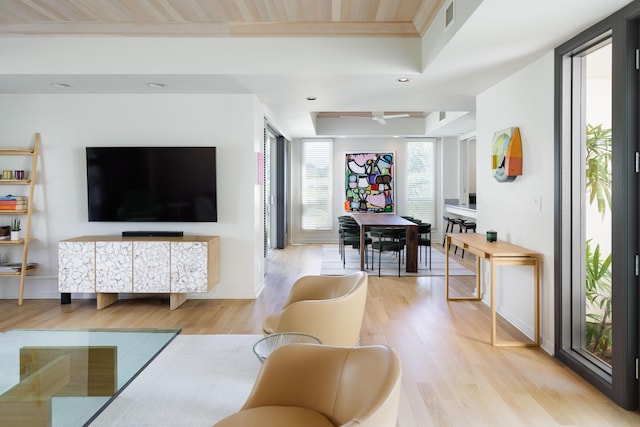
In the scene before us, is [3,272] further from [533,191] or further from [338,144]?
[338,144]

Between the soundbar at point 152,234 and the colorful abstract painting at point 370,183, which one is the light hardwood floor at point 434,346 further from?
the colorful abstract painting at point 370,183

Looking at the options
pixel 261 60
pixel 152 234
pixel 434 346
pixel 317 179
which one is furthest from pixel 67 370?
pixel 317 179

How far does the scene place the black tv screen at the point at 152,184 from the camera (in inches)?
198

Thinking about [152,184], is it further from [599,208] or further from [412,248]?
[599,208]

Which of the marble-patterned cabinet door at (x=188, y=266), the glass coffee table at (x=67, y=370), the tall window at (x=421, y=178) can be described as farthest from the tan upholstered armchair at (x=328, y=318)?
the tall window at (x=421, y=178)

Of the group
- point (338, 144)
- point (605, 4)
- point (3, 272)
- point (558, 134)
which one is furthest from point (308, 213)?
point (605, 4)

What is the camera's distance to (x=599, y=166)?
3.12 meters

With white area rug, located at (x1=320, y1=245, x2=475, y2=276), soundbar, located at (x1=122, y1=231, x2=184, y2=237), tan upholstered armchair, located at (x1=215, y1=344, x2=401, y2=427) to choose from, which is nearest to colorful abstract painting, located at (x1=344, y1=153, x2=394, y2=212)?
white area rug, located at (x1=320, y1=245, x2=475, y2=276)

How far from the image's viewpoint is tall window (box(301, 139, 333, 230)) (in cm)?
1003

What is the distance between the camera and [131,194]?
199 inches

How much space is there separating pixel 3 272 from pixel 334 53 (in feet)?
14.3

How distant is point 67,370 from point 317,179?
8023 millimetres

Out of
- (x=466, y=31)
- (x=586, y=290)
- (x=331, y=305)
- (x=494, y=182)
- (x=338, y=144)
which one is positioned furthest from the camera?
(x=338, y=144)

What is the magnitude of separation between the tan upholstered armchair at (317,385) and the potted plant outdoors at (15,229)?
452 cm
